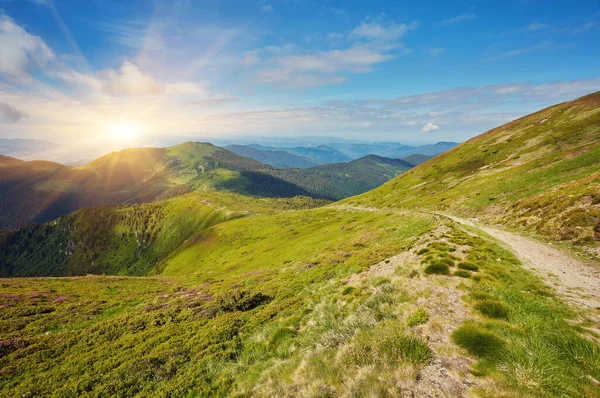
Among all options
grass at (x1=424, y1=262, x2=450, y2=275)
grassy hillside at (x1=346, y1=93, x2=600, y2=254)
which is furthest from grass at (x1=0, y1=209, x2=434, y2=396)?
grassy hillside at (x1=346, y1=93, x2=600, y2=254)

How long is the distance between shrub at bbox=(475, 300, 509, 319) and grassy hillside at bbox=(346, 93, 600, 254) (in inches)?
787

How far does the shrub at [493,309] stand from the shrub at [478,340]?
1.64m

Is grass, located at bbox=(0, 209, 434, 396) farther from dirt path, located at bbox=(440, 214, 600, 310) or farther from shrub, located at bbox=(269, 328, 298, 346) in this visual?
dirt path, located at bbox=(440, 214, 600, 310)

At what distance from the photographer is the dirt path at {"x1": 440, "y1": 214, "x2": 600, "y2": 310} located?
44.4 feet

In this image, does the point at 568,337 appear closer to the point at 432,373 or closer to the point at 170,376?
the point at 432,373

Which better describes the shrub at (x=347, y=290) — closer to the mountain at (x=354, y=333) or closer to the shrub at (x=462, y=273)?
the mountain at (x=354, y=333)

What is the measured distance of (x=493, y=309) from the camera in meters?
11.4

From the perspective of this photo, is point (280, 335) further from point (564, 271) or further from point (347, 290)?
point (564, 271)

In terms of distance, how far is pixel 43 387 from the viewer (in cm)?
1532

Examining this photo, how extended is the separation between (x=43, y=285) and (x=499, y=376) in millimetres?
61463

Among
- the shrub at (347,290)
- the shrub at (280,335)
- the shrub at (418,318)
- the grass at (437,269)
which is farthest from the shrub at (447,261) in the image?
the shrub at (280,335)

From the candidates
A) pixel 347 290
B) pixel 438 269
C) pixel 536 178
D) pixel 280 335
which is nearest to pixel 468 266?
pixel 438 269

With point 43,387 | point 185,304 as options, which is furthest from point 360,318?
point 185,304

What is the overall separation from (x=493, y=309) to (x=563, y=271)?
12.0 m
